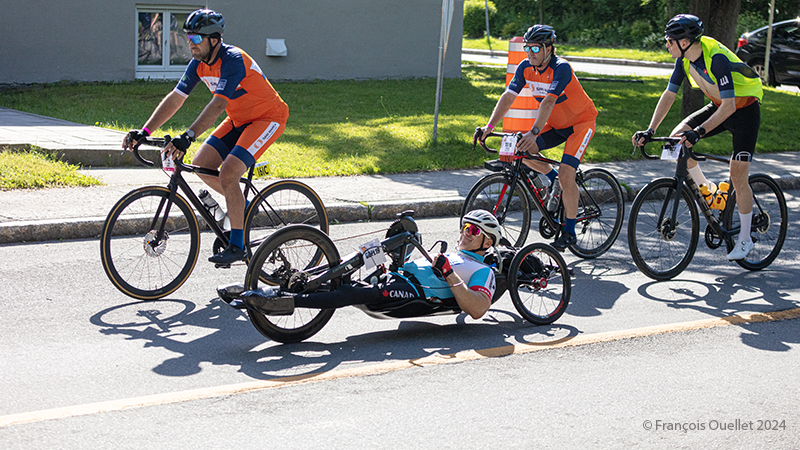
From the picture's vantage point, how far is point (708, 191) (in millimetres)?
7047

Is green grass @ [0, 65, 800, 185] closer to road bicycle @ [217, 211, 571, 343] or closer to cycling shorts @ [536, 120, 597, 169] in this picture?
cycling shorts @ [536, 120, 597, 169]

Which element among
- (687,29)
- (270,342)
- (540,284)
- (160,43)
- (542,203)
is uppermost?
(687,29)

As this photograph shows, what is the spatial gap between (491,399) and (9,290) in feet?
12.0

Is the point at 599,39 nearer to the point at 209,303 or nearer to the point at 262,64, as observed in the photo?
the point at 262,64

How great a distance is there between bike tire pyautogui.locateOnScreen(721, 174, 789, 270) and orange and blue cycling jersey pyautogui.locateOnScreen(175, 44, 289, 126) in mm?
4032

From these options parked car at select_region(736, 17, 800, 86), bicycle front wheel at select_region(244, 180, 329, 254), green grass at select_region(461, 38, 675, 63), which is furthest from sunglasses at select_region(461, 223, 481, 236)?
green grass at select_region(461, 38, 675, 63)

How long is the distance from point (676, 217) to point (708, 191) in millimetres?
470

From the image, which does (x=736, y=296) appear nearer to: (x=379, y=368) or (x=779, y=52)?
(x=379, y=368)

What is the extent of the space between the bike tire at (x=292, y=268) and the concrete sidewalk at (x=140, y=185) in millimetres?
3163

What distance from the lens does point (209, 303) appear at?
587cm

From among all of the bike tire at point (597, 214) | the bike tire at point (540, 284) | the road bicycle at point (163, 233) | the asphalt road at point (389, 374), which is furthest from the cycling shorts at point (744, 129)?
the road bicycle at point (163, 233)

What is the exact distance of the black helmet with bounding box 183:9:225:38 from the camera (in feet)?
19.1

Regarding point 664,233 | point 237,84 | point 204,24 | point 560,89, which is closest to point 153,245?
point 237,84

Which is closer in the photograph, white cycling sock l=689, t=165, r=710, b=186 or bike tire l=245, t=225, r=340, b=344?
bike tire l=245, t=225, r=340, b=344
